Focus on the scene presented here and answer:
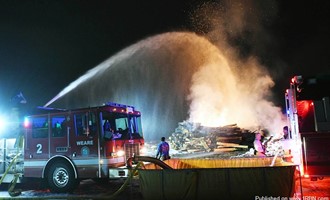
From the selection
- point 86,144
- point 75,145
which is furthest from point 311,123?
point 75,145

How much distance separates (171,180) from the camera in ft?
22.9

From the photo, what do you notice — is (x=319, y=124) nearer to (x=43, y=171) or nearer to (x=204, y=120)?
(x=43, y=171)

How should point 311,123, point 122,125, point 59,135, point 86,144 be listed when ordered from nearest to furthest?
1. point 86,144
2. point 59,135
3. point 311,123
4. point 122,125

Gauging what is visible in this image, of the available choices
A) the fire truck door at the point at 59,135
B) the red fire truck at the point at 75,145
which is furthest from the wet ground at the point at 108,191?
the fire truck door at the point at 59,135

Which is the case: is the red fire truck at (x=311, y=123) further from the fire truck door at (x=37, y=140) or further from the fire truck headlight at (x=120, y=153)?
the fire truck door at (x=37, y=140)

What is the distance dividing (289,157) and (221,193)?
4.63m

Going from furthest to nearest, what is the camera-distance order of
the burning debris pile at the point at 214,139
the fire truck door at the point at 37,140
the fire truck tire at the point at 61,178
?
the burning debris pile at the point at 214,139
the fire truck door at the point at 37,140
the fire truck tire at the point at 61,178

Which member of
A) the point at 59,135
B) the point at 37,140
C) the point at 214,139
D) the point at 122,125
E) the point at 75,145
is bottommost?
the point at 214,139

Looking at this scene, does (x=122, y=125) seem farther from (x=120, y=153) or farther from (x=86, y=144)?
(x=86, y=144)

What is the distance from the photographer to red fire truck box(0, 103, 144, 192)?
30.7 feet

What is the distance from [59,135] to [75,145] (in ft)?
2.51

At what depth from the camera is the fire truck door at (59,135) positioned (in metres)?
9.80

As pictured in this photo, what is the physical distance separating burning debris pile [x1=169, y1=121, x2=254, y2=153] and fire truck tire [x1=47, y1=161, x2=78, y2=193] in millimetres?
13871

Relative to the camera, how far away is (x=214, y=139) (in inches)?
878
